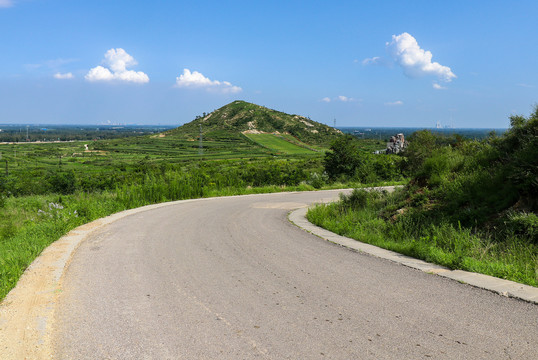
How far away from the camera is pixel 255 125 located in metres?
153

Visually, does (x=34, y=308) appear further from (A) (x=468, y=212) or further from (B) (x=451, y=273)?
(A) (x=468, y=212)

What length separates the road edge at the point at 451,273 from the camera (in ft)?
16.4

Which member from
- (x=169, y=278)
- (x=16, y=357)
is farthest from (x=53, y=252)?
(x=16, y=357)

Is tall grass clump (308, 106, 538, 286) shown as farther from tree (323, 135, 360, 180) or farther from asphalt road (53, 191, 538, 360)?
tree (323, 135, 360, 180)

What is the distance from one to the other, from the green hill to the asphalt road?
12934 cm

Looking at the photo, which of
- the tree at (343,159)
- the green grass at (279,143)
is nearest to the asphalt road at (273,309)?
the tree at (343,159)

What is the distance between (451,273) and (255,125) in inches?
5866

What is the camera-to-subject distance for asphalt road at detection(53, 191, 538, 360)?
3.82m

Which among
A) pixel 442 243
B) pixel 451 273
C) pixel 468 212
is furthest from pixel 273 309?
pixel 468 212

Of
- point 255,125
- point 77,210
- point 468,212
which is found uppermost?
point 255,125

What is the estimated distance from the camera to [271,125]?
152 metres

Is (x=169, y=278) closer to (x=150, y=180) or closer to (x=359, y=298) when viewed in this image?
(x=359, y=298)

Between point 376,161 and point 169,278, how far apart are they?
968 inches

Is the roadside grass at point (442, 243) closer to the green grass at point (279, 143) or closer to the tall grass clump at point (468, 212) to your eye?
the tall grass clump at point (468, 212)
